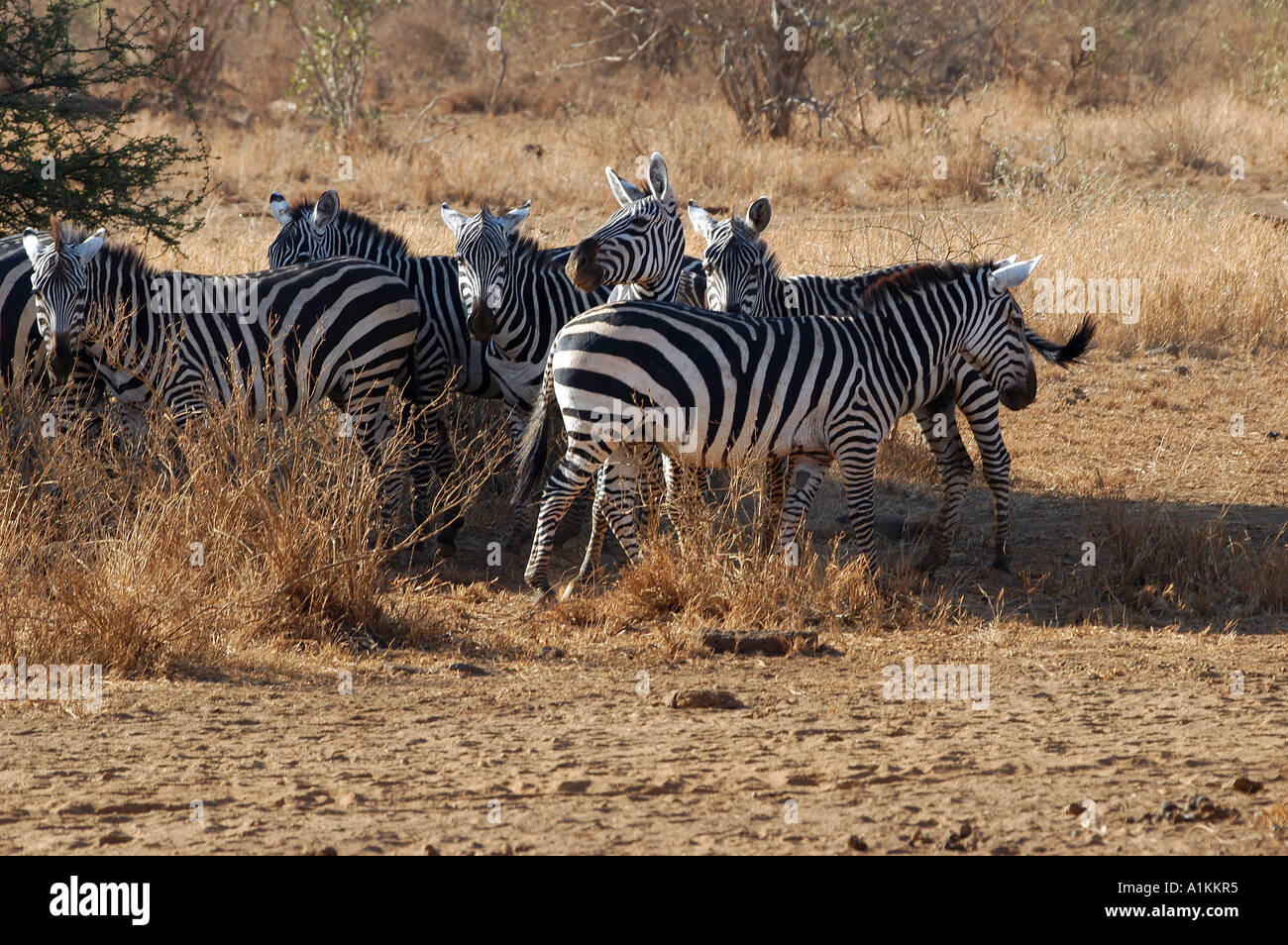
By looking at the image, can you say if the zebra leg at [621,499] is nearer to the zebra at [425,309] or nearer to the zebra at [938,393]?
the zebra at [938,393]

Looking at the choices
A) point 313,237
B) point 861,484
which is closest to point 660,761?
point 861,484

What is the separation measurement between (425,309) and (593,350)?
2273 mm

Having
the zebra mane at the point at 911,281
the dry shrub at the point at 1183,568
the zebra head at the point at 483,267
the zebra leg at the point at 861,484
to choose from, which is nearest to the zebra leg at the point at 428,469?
the zebra head at the point at 483,267

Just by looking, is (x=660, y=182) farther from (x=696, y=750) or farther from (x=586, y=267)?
(x=696, y=750)

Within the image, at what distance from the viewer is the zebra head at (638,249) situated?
734 cm

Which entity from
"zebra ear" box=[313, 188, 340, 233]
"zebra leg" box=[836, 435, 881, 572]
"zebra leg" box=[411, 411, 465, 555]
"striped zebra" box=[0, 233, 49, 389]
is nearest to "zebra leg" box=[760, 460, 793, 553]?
"zebra leg" box=[836, 435, 881, 572]

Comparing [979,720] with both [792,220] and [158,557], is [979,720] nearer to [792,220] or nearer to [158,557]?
[158,557]

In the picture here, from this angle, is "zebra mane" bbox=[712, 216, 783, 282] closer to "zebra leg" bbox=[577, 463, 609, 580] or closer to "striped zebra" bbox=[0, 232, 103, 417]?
"zebra leg" bbox=[577, 463, 609, 580]

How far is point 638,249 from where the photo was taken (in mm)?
7586

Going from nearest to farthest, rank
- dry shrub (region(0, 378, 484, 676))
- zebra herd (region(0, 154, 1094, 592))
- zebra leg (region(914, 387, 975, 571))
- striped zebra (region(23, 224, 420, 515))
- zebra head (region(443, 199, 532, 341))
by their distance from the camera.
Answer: dry shrub (region(0, 378, 484, 676)) < zebra herd (region(0, 154, 1094, 592)) < striped zebra (region(23, 224, 420, 515)) < zebra head (region(443, 199, 532, 341)) < zebra leg (region(914, 387, 975, 571))

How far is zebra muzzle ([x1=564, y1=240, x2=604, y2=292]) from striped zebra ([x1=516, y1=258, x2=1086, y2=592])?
679 millimetres

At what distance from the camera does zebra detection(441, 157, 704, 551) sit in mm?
7801

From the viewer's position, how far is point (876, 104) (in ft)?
66.3
